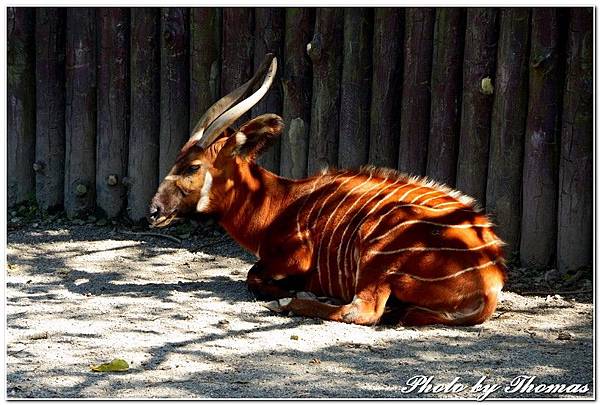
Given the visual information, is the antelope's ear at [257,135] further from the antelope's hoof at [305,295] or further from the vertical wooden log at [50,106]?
the vertical wooden log at [50,106]

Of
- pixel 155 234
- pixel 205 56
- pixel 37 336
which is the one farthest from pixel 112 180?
pixel 37 336

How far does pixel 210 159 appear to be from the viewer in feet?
22.4

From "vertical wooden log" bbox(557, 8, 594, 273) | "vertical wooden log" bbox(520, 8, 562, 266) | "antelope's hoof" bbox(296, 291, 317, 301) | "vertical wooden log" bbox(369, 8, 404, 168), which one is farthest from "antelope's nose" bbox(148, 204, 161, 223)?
"vertical wooden log" bbox(557, 8, 594, 273)

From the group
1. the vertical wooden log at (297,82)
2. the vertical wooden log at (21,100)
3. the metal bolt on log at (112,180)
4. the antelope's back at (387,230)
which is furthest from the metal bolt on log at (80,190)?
the antelope's back at (387,230)

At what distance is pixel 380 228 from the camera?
20.8 ft

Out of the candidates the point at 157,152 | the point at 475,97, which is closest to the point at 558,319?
the point at 475,97

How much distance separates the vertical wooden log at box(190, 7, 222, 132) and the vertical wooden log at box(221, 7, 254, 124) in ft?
0.34

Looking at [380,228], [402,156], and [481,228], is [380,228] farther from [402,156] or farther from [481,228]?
[402,156]

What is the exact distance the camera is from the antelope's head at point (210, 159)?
6.78 metres

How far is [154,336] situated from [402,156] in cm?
248

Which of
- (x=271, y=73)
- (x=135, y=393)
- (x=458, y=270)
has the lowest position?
(x=135, y=393)

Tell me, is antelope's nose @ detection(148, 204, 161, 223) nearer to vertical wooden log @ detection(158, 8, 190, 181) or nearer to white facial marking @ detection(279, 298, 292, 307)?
white facial marking @ detection(279, 298, 292, 307)

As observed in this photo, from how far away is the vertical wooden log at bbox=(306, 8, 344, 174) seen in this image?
308 inches

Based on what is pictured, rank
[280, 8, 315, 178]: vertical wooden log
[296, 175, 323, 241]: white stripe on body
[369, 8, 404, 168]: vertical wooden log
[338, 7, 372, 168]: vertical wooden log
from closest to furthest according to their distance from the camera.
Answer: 1. [296, 175, 323, 241]: white stripe on body
2. [369, 8, 404, 168]: vertical wooden log
3. [338, 7, 372, 168]: vertical wooden log
4. [280, 8, 315, 178]: vertical wooden log
